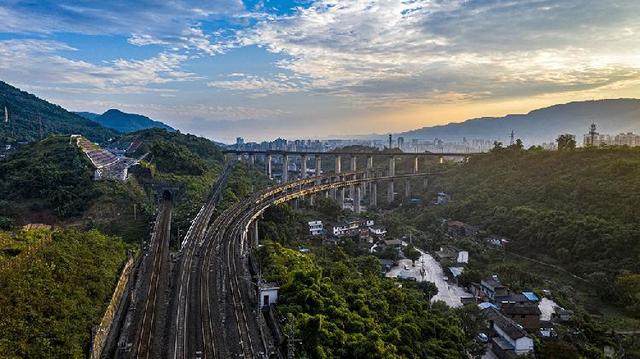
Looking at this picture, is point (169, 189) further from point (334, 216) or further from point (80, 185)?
point (334, 216)

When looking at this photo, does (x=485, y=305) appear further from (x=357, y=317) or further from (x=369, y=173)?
(x=369, y=173)

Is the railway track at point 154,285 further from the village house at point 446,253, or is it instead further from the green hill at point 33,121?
the green hill at point 33,121

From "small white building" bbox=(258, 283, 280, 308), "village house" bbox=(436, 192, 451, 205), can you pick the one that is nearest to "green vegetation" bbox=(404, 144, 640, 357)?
"village house" bbox=(436, 192, 451, 205)

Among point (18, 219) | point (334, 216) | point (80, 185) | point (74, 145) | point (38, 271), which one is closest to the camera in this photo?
point (38, 271)

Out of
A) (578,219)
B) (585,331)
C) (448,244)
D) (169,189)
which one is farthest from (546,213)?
(169,189)

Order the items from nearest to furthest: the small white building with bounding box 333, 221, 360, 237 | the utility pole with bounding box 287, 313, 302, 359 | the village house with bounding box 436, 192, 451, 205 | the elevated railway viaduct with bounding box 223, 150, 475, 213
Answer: the utility pole with bounding box 287, 313, 302, 359 → the small white building with bounding box 333, 221, 360, 237 → the village house with bounding box 436, 192, 451, 205 → the elevated railway viaduct with bounding box 223, 150, 475, 213

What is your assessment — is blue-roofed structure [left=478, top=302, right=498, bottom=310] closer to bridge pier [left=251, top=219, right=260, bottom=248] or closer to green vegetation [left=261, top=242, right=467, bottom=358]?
green vegetation [left=261, top=242, right=467, bottom=358]

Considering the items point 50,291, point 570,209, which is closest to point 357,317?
point 50,291
